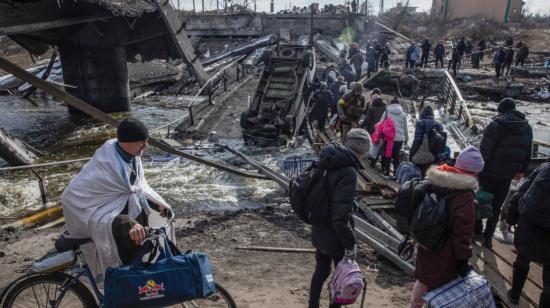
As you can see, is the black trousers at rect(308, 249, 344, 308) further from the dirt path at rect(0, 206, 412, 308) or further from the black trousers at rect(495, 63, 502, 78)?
the black trousers at rect(495, 63, 502, 78)

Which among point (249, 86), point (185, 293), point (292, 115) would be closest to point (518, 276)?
point (185, 293)

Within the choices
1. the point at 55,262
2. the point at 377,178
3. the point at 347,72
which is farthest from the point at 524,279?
the point at 347,72

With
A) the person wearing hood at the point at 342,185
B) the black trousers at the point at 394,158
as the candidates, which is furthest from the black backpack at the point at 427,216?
the black trousers at the point at 394,158

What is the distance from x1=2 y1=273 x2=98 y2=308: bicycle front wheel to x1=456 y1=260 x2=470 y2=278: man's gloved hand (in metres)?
3.02

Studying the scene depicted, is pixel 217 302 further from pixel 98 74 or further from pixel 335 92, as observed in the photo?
pixel 98 74

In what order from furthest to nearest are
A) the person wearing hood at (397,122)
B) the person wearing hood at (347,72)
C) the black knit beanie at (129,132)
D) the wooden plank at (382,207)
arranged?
the person wearing hood at (347,72), the person wearing hood at (397,122), the wooden plank at (382,207), the black knit beanie at (129,132)

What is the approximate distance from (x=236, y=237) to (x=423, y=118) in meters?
3.44

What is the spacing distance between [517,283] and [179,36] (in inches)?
596

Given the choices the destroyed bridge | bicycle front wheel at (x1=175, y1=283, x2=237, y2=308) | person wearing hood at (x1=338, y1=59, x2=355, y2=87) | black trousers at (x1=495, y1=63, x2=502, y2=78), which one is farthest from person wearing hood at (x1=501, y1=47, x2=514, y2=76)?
bicycle front wheel at (x1=175, y1=283, x2=237, y2=308)

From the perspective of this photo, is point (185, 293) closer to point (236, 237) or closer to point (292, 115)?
point (236, 237)

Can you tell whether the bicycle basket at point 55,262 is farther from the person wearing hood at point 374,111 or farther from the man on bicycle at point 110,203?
the person wearing hood at point 374,111

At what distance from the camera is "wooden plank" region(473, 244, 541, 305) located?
4.55m

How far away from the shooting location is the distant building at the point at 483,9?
49.3 meters

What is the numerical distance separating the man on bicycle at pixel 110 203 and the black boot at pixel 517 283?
3.69 meters
